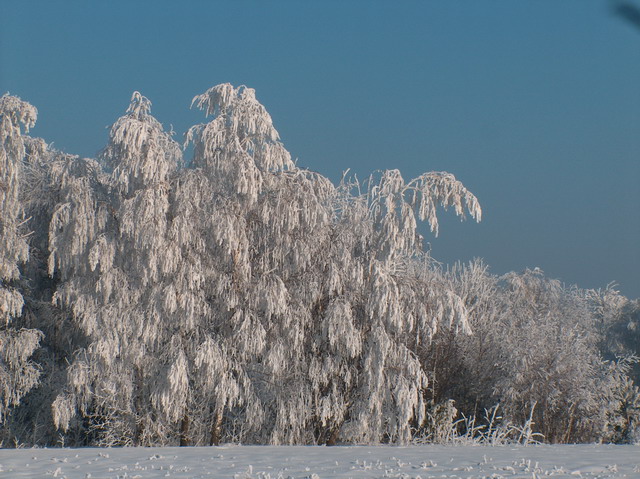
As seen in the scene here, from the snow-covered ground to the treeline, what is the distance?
13.4ft

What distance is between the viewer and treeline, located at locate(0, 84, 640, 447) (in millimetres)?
13805

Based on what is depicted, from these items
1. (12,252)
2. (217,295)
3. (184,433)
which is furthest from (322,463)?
(12,252)

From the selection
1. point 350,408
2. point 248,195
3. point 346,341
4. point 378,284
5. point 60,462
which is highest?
point 248,195

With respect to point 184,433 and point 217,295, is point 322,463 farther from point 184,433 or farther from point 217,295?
point 184,433

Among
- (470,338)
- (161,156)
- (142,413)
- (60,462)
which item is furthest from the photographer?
(470,338)

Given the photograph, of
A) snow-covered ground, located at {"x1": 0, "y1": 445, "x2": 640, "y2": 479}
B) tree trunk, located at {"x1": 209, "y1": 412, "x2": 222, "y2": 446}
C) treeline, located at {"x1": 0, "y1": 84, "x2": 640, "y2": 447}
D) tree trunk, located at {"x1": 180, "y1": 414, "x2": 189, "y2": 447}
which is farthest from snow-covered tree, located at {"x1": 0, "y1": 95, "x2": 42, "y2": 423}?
snow-covered ground, located at {"x1": 0, "y1": 445, "x2": 640, "y2": 479}

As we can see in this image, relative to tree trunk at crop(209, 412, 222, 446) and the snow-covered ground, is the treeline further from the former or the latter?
the snow-covered ground

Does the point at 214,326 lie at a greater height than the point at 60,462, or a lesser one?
greater

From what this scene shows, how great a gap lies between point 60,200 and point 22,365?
11.6ft

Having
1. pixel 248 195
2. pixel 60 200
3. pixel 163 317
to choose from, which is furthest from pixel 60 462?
pixel 60 200

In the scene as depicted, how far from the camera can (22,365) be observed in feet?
50.1

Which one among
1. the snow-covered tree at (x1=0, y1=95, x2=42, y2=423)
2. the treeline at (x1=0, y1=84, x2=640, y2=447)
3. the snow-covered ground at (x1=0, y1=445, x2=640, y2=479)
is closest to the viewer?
the snow-covered ground at (x1=0, y1=445, x2=640, y2=479)

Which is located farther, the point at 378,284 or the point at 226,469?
the point at 378,284

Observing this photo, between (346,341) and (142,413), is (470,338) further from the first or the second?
(142,413)
